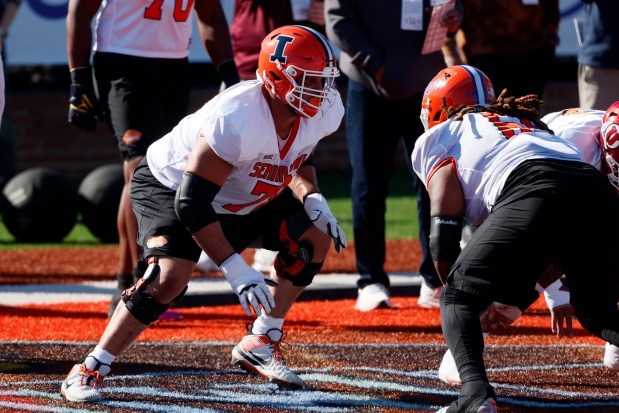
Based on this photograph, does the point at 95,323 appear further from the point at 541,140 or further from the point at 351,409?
the point at 541,140

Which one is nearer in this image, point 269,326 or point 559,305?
point 559,305

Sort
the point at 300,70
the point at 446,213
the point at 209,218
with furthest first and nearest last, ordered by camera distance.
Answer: the point at 300,70 < the point at 209,218 < the point at 446,213

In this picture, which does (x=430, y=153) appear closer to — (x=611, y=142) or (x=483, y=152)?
(x=483, y=152)

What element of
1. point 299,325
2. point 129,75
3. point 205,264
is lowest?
point 205,264

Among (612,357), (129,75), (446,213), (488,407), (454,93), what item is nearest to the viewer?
(488,407)

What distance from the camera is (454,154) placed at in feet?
14.7

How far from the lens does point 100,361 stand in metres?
4.74

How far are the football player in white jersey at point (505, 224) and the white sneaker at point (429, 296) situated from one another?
7.83 feet

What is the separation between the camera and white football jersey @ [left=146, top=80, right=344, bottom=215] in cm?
464

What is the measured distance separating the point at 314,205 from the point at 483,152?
97 centimetres

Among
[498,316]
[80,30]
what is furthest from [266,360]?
[80,30]

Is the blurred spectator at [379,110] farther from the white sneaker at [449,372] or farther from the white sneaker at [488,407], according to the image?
the white sneaker at [488,407]

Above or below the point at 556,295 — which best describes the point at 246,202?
above

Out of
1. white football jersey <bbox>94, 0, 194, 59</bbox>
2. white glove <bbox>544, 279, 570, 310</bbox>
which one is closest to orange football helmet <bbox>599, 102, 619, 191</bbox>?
white glove <bbox>544, 279, 570, 310</bbox>
